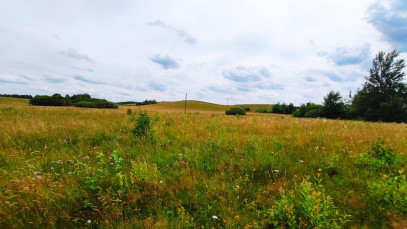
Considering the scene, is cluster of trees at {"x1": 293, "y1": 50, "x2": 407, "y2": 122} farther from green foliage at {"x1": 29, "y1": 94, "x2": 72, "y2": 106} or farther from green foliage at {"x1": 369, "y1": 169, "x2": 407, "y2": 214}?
green foliage at {"x1": 29, "y1": 94, "x2": 72, "y2": 106}

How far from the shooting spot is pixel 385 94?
35.9 meters

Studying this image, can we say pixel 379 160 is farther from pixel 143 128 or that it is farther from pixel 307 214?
pixel 143 128

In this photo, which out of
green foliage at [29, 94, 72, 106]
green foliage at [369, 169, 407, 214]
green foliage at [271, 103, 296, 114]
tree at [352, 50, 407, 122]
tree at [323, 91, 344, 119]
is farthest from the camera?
green foliage at [271, 103, 296, 114]

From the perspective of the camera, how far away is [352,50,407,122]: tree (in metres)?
33.6

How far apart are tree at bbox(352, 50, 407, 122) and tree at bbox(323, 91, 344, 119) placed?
9.65 m

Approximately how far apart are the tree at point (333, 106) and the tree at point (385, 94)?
31.7ft

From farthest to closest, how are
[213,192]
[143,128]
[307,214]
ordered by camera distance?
[143,128] < [213,192] < [307,214]

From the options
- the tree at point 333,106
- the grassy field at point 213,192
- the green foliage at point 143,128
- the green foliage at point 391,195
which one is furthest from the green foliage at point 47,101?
the tree at point 333,106

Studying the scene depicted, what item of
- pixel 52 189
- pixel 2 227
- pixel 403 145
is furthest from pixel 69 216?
pixel 403 145

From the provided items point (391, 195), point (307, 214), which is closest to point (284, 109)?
point (391, 195)

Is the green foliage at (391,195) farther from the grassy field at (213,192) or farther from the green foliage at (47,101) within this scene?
the green foliage at (47,101)

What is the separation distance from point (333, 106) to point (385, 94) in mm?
13392

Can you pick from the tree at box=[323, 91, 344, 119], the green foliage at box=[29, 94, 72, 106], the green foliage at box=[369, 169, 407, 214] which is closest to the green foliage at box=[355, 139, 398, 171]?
the green foliage at box=[369, 169, 407, 214]

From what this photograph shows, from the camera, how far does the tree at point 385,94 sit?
3356 centimetres
